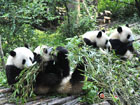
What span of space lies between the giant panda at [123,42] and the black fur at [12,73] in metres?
3.01

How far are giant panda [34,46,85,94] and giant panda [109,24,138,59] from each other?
2.51 m

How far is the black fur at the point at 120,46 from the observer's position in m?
5.66

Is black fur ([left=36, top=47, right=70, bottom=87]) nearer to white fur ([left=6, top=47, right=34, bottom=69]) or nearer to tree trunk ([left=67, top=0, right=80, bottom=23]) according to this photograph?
white fur ([left=6, top=47, right=34, bottom=69])

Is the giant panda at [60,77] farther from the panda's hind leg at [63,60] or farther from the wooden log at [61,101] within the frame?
the wooden log at [61,101]

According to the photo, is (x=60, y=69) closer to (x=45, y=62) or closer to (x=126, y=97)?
(x=45, y=62)

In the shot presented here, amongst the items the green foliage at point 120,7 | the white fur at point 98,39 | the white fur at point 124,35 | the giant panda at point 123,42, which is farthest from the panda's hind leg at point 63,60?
the green foliage at point 120,7

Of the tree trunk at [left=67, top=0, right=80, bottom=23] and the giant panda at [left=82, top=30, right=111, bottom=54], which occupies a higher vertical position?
the tree trunk at [left=67, top=0, right=80, bottom=23]

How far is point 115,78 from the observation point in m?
3.40

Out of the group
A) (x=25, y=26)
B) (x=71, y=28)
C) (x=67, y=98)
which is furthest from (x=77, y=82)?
(x=71, y=28)

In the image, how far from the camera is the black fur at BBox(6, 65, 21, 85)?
3.78 metres

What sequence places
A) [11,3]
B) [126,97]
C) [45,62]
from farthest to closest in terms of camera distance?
[11,3], [45,62], [126,97]

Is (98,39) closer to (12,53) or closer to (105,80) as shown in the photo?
(105,80)

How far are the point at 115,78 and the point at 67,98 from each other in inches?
35.9

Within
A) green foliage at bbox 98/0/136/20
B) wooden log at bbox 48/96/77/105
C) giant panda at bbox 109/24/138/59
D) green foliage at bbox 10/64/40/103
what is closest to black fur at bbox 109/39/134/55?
giant panda at bbox 109/24/138/59
